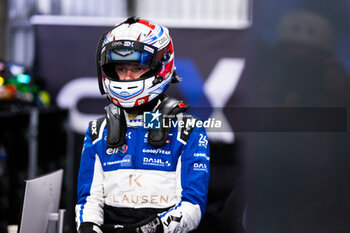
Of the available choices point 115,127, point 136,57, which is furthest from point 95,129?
point 136,57

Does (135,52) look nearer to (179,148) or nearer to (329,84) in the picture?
(179,148)

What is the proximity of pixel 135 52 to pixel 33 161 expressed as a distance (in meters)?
2.76

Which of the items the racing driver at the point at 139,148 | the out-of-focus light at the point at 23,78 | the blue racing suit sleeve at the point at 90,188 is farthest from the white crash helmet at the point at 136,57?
the out-of-focus light at the point at 23,78

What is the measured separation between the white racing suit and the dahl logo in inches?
1.4

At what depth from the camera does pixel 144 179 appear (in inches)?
70.6

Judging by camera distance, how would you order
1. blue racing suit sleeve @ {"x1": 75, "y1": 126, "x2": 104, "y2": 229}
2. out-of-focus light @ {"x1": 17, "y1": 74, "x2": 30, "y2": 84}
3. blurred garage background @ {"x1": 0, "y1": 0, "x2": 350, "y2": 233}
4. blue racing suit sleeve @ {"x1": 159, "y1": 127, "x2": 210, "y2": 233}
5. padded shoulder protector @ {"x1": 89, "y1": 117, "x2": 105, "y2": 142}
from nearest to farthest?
blurred garage background @ {"x1": 0, "y1": 0, "x2": 350, "y2": 233} → blue racing suit sleeve @ {"x1": 159, "y1": 127, "x2": 210, "y2": 233} → blue racing suit sleeve @ {"x1": 75, "y1": 126, "x2": 104, "y2": 229} → padded shoulder protector @ {"x1": 89, "y1": 117, "x2": 105, "y2": 142} → out-of-focus light @ {"x1": 17, "y1": 74, "x2": 30, "y2": 84}

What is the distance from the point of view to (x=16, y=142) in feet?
13.1

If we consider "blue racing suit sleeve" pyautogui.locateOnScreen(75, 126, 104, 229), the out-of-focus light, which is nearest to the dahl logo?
"blue racing suit sleeve" pyautogui.locateOnScreen(75, 126, 104, 229)

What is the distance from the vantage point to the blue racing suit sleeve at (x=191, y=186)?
66.1 inches

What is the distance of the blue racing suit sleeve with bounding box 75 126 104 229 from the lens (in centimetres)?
178

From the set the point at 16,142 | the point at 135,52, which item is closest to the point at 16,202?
the point at 16,142

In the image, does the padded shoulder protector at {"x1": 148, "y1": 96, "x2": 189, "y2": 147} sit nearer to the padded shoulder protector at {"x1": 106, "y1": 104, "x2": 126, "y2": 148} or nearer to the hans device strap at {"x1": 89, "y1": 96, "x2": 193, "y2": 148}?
the hans device strap at {"x1": 89, "y1": 96, "x2": 193, "y2": 148}

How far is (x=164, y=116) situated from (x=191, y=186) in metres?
0.29

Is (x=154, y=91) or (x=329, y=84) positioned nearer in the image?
(x=329, y=84)
